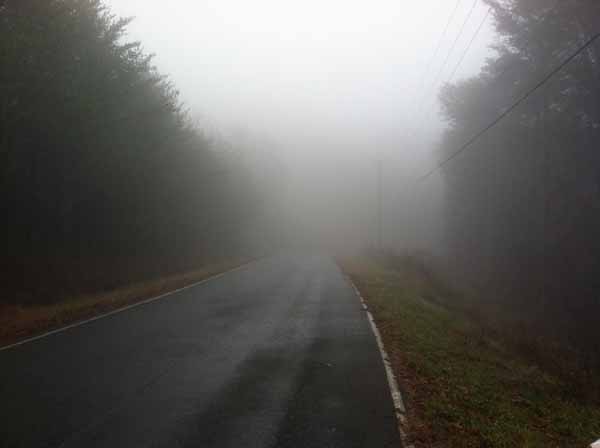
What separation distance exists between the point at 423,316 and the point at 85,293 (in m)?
12.7

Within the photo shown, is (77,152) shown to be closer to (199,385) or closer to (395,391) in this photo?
(199,385)

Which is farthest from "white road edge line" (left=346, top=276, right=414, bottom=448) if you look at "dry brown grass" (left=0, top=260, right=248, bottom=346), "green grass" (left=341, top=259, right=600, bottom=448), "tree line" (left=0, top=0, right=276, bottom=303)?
"tree line" (left=0, top=0, right=276, bottom=303)

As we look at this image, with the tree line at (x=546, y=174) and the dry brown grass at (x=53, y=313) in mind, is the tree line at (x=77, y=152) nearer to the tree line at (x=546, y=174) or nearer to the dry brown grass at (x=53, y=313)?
the dry brown grass at (x=53, y=313)

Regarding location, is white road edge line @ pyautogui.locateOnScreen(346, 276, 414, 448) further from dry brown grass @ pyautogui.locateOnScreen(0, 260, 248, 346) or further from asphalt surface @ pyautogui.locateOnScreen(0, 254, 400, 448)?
dry brown grass @ pyautogui.locateOnScreen(0, 260, 248, 346)

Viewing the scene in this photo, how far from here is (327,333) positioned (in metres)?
9.78

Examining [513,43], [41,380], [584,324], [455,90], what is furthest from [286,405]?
[455,90]

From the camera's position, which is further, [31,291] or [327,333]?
[31,291]

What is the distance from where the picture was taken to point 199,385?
20.3 ft

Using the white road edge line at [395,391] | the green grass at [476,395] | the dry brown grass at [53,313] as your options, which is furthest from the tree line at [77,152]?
the green grass at [476,395]

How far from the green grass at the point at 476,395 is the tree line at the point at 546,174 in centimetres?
364

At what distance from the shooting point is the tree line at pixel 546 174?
Answer: 16.5m

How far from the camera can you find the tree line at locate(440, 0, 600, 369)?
16453 millimetres

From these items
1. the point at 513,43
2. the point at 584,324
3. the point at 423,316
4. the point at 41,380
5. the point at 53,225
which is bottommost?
the point at 584,324

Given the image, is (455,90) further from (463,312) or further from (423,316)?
(423,316)
